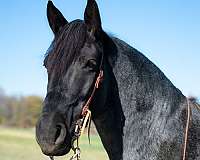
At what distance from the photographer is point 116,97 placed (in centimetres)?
440

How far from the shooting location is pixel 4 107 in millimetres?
117562

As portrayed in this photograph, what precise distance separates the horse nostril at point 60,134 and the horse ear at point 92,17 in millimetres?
1064

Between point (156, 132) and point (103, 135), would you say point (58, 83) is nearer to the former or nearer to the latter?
point (103, 135)

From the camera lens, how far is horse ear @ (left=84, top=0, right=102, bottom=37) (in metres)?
4.29

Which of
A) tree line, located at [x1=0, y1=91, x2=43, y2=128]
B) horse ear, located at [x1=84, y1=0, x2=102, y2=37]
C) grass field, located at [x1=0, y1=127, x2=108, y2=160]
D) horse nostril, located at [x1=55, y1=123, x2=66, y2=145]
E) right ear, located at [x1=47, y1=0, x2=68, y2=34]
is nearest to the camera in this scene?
horse nostril, located at [x1=55, y1=123, x2=66, y2=145]

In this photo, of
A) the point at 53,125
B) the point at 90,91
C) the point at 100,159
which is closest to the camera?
the point at 53,125

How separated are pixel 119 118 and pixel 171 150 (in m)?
0.60

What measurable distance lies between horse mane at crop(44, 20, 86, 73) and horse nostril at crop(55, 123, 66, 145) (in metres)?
0.54

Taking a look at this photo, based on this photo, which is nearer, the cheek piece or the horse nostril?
the horse nostril

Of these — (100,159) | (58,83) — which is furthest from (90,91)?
(100,159)

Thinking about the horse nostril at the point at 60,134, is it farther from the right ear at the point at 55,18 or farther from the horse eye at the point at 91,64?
the right ear at the point at 55,18

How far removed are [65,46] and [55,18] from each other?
604 millimetres

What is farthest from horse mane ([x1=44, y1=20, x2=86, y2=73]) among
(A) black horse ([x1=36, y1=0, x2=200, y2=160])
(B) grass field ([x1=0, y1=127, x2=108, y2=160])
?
(B) grass field ([x1=0, y1=127, x2=108, y2=160])

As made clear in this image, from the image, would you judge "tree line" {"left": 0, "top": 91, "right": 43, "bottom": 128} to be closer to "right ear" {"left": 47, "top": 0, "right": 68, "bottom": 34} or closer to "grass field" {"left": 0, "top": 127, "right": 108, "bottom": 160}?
"grass field" {"left": 0, "top": 127, "right": 108, "bottom": 160}
